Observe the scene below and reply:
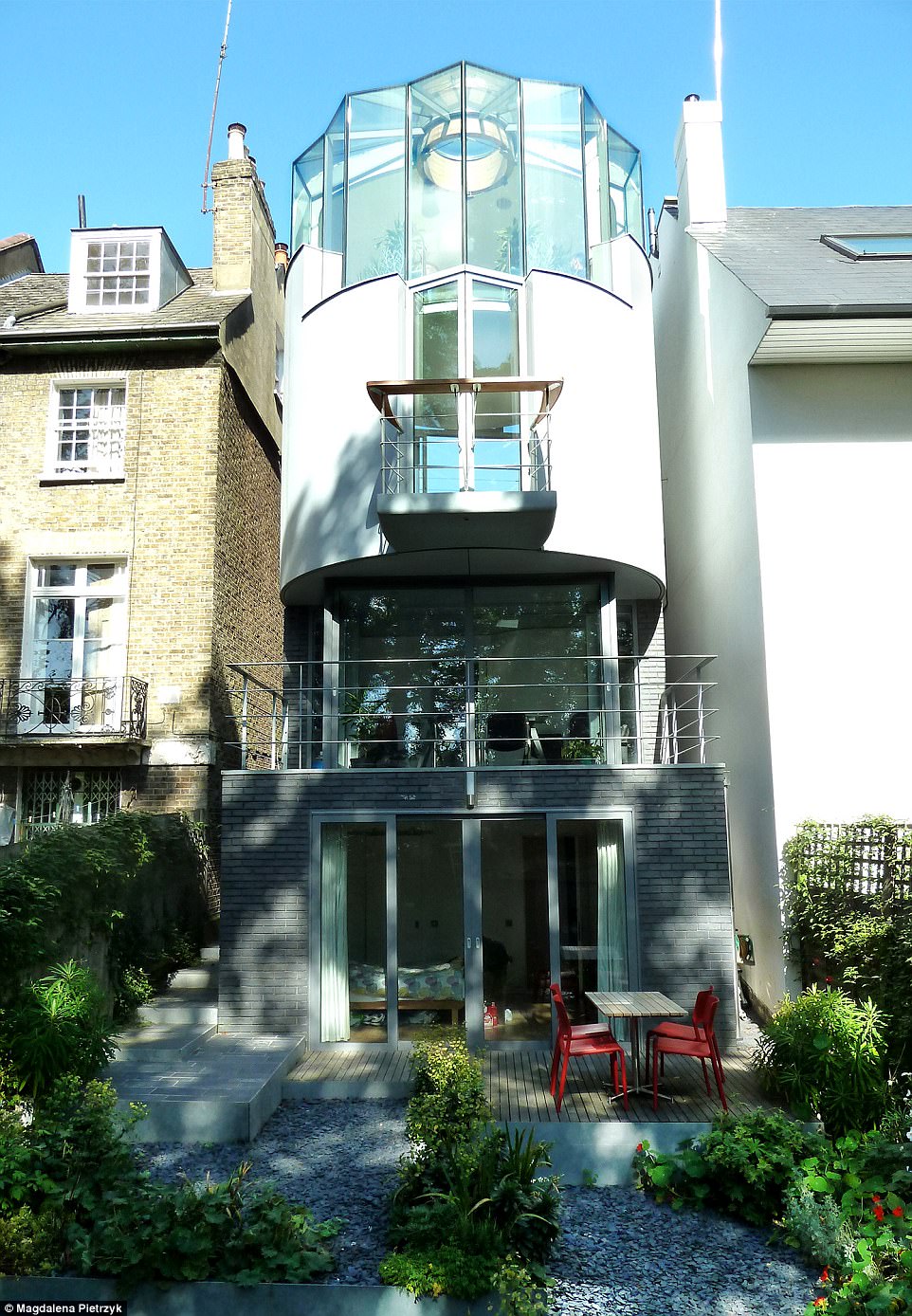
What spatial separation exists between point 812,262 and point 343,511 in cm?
634

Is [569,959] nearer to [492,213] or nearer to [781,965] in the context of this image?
[781,965]

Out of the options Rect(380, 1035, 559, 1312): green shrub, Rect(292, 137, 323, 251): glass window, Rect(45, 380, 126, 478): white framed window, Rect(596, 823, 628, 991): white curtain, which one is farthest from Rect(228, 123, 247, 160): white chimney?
Rect(380, 1035, 559, 1312): green shrub

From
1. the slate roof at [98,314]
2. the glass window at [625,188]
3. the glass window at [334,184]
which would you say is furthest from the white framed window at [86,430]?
the glass window at [625,188]

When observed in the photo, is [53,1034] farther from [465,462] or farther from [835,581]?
[835,581]

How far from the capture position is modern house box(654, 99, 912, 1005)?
10352 mm

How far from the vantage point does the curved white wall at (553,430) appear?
11406mm

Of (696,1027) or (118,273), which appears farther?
(118,273)

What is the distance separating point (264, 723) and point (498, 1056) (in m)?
9.23

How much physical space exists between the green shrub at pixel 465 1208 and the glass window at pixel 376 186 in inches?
371

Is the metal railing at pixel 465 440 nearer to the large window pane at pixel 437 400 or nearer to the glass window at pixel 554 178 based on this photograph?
the large window pane at pixel 437 400

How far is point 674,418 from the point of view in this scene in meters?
15.6

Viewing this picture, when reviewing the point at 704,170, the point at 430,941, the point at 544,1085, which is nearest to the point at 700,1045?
the point at 544,1085

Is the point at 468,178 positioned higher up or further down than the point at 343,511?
higher up

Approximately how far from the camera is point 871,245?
13008 millimetres
